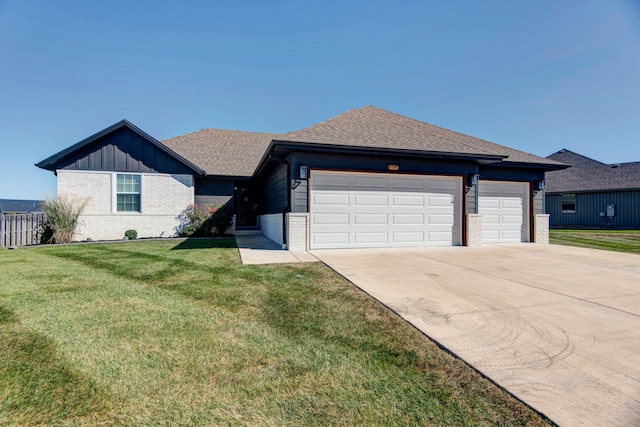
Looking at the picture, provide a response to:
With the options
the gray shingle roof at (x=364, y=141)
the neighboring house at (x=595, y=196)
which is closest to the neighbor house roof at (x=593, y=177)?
the neighboring house at (x=595, y=196)

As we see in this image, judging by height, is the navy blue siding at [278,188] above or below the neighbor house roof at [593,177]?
below

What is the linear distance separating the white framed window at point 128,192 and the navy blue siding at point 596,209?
27.1 m

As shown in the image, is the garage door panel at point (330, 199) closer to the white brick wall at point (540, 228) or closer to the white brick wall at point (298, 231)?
the white brick wall at point (298, 231)

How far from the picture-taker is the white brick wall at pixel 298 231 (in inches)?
318

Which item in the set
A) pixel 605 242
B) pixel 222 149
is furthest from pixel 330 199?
pixel 605 242

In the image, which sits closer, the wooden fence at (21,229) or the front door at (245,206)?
the wooden fence at (21,229)

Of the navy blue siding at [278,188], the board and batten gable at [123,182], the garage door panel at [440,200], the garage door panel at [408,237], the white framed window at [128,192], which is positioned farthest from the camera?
the white framed window at [128,192]

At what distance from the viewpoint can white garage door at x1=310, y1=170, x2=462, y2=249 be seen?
27.8ft

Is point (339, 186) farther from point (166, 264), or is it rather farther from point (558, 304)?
point (558, 304)

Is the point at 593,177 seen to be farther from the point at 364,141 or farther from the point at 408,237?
the point at 364,141

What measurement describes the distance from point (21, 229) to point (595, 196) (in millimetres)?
31718

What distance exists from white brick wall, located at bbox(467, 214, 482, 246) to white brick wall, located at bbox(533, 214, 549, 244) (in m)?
3.25

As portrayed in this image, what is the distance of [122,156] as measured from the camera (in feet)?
37.9

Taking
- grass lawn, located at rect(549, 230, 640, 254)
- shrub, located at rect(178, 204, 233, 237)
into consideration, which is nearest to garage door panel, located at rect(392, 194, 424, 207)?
Answer: grass lawn, located at rect(549, 230, 640, 254)
